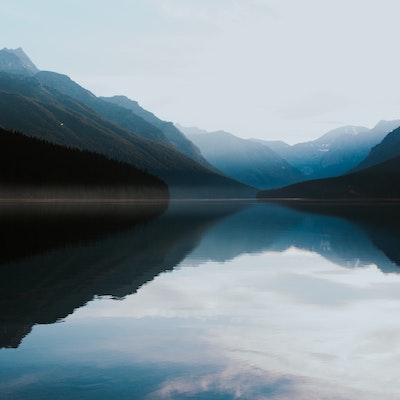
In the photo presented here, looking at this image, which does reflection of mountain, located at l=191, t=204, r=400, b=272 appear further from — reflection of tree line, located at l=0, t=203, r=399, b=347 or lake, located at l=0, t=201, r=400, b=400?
lake, located at l=0, t=201, r=400, b=400

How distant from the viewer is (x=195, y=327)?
1973cm

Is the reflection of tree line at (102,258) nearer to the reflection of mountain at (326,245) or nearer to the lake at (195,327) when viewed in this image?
the reflection of mountain at (326,245)

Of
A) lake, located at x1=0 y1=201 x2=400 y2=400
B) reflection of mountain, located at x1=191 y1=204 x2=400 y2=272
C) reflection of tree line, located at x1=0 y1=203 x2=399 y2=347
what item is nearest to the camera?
lake, located at x1=0 y1=201 x2=400 y2=400

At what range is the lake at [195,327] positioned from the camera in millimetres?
13875

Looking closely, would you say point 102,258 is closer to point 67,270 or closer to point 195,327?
point 67,270

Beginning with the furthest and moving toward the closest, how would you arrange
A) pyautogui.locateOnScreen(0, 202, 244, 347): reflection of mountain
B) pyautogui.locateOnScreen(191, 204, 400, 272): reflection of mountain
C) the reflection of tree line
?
pyautogui.locateOnScreen(191, 204, 400, 272): reflection of mountain < the reflection of tree line < pyautogui.locateOnScreen(0, 202, 244, 347): reflection of mountain

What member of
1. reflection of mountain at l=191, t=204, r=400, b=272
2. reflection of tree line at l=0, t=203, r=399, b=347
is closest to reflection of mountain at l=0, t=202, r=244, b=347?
reflection of tree line at l=0, t=203, r=399, b=347

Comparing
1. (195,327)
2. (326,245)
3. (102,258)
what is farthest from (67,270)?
(326,245)

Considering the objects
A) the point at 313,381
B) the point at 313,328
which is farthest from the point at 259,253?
the point at 313,381

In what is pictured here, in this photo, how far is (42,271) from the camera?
31.6 meters

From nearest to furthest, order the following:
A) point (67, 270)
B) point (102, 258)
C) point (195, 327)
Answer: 1. point (195, 327)
2. point (67, 270)
3. point (102, 258)

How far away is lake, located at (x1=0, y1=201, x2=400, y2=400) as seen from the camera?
13.9 metres

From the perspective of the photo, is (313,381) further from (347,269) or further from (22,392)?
(347,269)

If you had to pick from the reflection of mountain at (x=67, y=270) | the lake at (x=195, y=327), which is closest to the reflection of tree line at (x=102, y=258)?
the reflection of mountain at (x=67, y=270)
